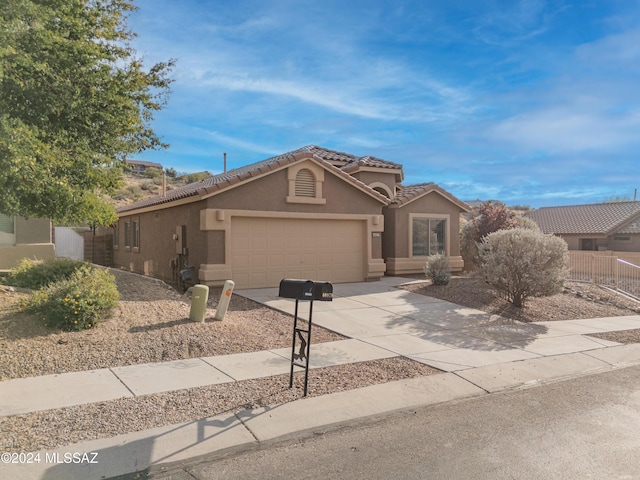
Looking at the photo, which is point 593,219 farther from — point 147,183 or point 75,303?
point 147,183

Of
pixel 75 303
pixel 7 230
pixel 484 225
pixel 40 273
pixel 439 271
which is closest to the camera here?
pixel 75 303

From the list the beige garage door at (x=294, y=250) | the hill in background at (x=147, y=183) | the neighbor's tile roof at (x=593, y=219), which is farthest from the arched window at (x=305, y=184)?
the hill in background at (x=147, y=183)

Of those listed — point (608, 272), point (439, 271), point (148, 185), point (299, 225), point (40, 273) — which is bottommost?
point (608, 272)

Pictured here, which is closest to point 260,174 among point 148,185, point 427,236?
point 427,236

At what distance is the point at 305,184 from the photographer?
50.9 ft

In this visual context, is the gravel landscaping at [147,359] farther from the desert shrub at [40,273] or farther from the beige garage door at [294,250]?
the beige garage door at [294,250]

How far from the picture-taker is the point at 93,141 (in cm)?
1009

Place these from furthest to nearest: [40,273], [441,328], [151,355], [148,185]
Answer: [148,185] → [40,273] → [441,328] → [151,355]

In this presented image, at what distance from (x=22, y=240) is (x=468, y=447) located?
56.5 ft

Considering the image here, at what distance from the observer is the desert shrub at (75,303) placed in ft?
26.1

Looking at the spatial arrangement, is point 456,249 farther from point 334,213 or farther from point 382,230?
point 334,213

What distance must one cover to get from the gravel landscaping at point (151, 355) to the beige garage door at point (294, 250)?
7.22ft

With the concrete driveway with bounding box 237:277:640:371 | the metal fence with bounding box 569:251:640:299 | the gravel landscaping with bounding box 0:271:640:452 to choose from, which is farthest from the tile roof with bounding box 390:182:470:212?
the gravel landscaping with bounding box 0:271:640:452

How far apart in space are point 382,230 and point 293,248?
145 inches
